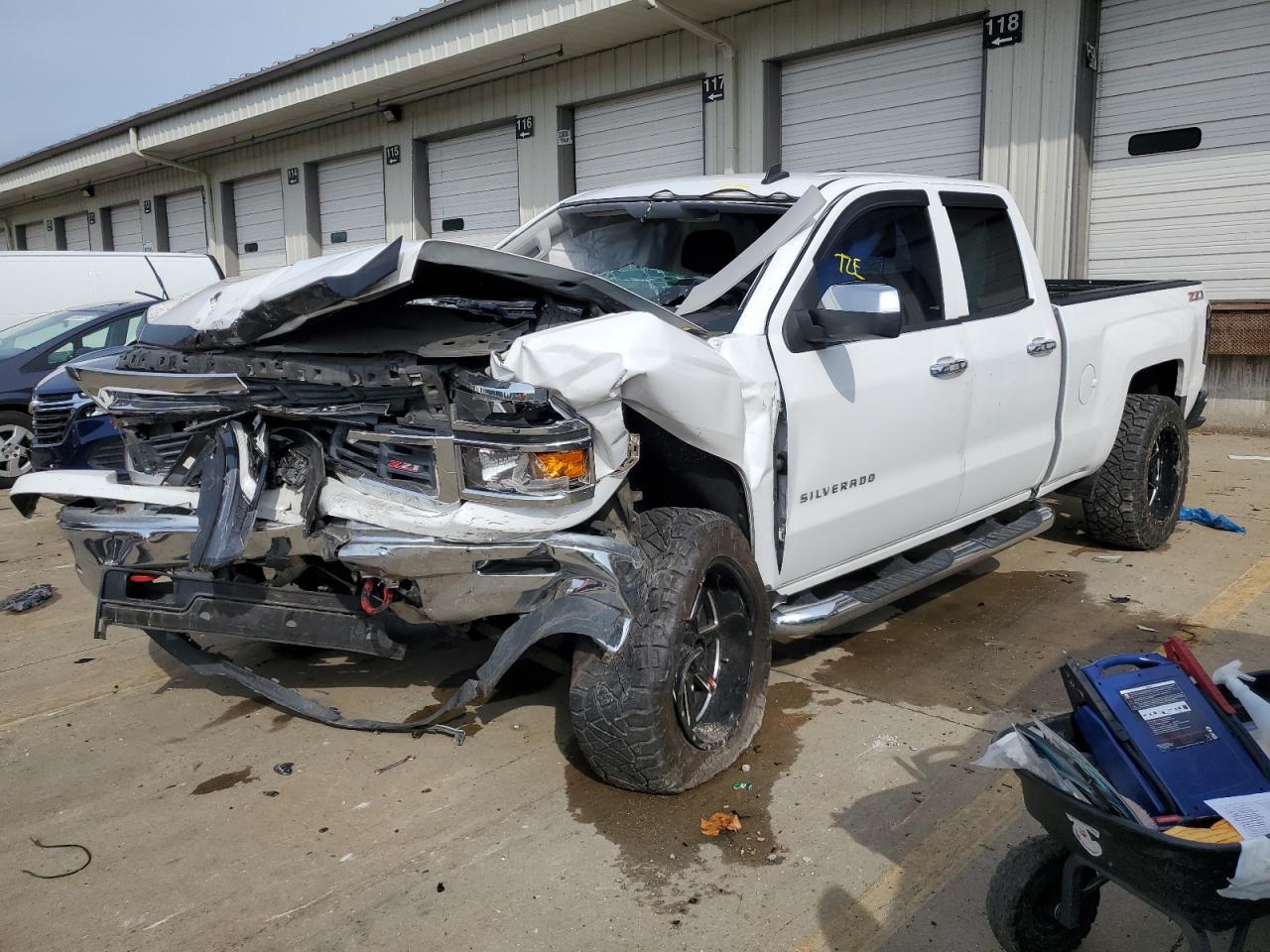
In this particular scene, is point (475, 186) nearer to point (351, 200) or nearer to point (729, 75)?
point (351, 200)

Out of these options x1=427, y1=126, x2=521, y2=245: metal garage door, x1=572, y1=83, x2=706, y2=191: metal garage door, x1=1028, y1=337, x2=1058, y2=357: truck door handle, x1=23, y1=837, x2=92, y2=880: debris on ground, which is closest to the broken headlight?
x1=23, y1=837, x2=92, y2=880: debris on ground

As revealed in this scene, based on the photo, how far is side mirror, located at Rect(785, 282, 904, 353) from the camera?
3545 mm

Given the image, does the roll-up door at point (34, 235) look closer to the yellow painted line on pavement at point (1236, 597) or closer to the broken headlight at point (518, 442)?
the broken headlight at point (518, 442)

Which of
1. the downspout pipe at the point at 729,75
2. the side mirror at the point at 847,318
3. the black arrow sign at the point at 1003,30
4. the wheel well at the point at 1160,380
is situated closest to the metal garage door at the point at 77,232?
the downspout pipe at the point at 729,75

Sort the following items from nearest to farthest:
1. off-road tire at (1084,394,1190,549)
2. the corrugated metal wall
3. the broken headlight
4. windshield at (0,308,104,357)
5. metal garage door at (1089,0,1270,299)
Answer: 1. the broken headlight
2. off-road tire at (1084,394,1190,549)
3. metal garage door at (1089,0,1270,299)
4. windshield at (0,308,104,357)
5. the corrugated metal wall

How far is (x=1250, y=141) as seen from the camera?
927 cm

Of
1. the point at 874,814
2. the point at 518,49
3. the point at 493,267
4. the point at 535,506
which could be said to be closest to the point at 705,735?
the point at 874,814

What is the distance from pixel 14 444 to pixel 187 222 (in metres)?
14.8

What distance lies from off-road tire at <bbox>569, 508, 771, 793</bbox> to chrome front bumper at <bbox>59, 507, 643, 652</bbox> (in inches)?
4.6

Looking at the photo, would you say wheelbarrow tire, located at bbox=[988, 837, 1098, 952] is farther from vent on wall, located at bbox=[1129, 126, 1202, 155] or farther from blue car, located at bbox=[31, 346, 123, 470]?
vent on wall, located at bbox=[1129, 126, 1202, 155]

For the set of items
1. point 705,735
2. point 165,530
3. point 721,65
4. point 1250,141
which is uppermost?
point 721,65

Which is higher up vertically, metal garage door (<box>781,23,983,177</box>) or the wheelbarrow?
metal garage door (<box>781,23,983,177</box>)

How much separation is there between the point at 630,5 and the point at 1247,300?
6993 mm

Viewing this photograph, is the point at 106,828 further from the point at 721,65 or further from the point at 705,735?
the point at 721,65
